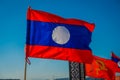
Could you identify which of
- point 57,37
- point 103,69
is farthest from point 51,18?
point 103,69

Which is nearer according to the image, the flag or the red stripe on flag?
the red stripe on flag

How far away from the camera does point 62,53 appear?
1167 cm

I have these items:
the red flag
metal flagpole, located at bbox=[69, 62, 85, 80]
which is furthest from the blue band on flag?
the red flag

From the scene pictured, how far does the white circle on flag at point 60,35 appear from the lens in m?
11.8

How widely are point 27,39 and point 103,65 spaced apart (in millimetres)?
10588

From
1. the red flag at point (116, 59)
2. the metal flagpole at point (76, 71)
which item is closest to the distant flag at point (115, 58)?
the red flag at point (116, 59)

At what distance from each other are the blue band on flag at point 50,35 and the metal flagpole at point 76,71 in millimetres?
8154

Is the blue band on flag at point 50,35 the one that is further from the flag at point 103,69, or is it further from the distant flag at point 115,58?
the distant flag at point 115,58

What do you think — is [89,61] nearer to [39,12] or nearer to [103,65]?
[39,12]

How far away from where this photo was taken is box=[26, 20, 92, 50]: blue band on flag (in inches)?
446

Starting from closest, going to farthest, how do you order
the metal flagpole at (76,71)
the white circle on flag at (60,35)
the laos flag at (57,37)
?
the laos flag at (57,37)
the white circle on flag at (60,35)
the metal flagpole at (76,71)

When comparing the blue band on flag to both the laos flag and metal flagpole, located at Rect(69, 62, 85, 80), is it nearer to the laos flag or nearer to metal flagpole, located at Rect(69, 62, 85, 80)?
the laos flag

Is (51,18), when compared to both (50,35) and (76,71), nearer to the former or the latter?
(50,35)

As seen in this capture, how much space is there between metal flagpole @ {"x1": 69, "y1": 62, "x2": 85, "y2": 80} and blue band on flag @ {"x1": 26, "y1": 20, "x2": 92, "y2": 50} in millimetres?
8154
